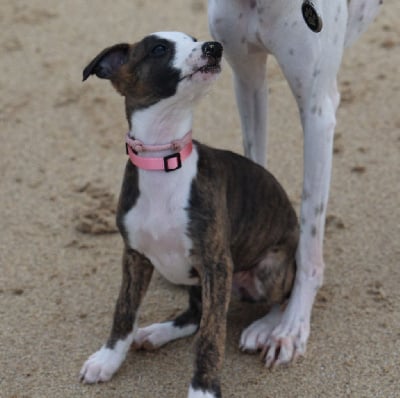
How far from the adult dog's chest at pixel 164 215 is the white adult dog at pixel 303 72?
503 mm

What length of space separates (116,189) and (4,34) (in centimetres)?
236

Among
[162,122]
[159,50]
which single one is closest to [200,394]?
[162,122]

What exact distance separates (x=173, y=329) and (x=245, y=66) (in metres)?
1.08

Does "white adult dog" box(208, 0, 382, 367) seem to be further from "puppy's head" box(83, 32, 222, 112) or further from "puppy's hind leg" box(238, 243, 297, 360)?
"puppy's head" box(83, 32, 222, 112)

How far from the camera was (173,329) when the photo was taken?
346 centimetres

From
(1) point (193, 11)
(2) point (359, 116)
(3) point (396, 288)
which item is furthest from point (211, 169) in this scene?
(1) point (193, 11)

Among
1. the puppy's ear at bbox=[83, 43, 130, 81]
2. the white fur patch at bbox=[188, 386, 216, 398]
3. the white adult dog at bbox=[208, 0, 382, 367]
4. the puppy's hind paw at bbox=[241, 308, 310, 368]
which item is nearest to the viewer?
the white fur patch at bbox=[188, 386, 216, 398]

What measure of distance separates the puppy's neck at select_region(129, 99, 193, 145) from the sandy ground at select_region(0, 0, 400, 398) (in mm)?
867

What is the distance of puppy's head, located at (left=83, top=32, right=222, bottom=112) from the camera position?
112 inches

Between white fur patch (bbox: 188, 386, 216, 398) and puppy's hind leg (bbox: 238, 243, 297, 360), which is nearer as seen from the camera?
white fur patch (bbox: 188, 386, 216, 398)

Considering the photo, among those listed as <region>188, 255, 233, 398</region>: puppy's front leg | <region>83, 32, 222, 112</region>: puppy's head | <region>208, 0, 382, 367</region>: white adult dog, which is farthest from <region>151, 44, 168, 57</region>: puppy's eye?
<region>188, 255, 233, 398</region>: puppy's front leg

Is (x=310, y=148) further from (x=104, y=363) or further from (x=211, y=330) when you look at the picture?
(x=104, y=363)

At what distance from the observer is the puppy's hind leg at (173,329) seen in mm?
3404

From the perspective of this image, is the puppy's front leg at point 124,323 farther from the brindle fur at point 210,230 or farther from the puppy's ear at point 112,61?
the puppy's ear at point 112,61
